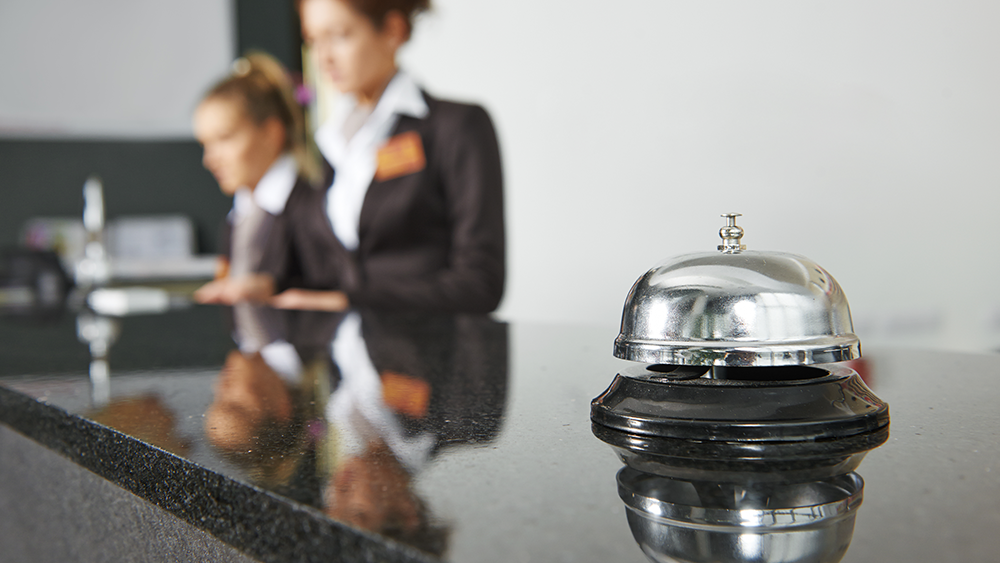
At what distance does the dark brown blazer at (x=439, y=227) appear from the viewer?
1.61 metres

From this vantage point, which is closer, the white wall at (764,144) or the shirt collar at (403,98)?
the shirt collar at (403,98)

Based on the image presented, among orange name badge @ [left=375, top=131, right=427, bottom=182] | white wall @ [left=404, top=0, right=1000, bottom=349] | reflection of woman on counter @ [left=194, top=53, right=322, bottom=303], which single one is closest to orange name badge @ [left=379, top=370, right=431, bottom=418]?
orange name badge @ [left=375, top=131, right=427, bottom=182]

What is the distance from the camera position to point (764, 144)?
224cm

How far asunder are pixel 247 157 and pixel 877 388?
200cm

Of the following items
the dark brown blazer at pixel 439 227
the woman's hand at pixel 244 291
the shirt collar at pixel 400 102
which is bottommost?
the woman's hand at pixel 244 291

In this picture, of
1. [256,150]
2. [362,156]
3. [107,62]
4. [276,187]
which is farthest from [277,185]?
[107,62]

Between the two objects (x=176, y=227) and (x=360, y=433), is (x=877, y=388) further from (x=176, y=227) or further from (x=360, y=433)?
(x=176, y=227)

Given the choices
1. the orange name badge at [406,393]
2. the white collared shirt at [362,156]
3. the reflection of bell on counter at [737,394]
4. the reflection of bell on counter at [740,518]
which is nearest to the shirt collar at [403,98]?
the white collared shirt at [362,156]

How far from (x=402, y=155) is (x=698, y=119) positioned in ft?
3.51

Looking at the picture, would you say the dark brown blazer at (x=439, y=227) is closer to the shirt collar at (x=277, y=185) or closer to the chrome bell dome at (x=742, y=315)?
the shirt collar at (x=277, y=185)

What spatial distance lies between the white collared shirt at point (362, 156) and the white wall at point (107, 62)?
2.67 metres

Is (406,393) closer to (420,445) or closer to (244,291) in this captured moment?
(420,445)

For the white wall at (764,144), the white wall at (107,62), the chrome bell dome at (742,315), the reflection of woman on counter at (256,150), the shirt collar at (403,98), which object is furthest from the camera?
the white wall at (107,62)

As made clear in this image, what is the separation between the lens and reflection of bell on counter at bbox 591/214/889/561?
0.88 feet
